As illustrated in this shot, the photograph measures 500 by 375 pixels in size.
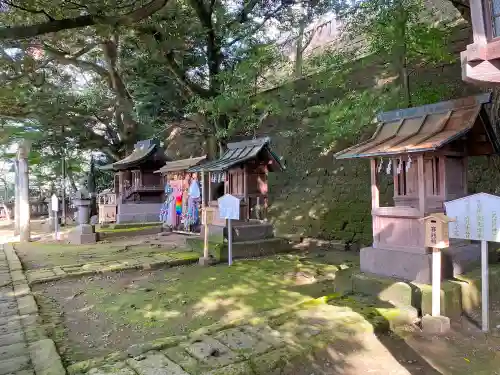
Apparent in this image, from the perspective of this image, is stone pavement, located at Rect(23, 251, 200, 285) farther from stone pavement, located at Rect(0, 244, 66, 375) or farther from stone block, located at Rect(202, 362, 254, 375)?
stone block, located at Rect(202, 362, 254, 375)

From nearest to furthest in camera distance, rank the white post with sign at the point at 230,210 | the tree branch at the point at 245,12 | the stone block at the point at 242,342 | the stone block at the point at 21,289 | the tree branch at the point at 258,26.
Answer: the stone block at the point at 242,342
the stone block at the point at 21,289
the white post with sign at the point at 230,210
the tree branch at the point at 258,26
the tree branch at the point at 245,12

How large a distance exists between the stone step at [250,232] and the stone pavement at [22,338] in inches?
213

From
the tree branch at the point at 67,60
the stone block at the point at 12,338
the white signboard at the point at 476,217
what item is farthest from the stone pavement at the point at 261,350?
the tree branch at the point at 67,60

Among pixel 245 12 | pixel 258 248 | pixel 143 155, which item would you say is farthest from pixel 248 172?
pixel 143 155

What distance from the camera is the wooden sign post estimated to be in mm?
4953

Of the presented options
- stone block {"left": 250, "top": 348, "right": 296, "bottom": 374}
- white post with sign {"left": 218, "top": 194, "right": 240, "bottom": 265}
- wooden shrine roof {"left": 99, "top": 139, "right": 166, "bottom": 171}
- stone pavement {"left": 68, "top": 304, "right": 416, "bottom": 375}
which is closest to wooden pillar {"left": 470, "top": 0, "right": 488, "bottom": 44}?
stone pavement {"left": 68, "top": 304, "right": 416, "bottom": 375}

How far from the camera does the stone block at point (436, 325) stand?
16.1 feet

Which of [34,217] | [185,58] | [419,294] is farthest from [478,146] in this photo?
[34,217]

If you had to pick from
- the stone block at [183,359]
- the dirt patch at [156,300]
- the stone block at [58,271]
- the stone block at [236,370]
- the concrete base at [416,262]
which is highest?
the concrete base at [416,262]

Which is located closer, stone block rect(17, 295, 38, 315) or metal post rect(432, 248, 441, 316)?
metal post rect(432, 248, 441, 316)

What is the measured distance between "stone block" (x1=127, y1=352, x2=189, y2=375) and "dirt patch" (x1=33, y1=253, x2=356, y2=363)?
39.9 inches

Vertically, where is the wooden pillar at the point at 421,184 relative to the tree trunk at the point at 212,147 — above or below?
below

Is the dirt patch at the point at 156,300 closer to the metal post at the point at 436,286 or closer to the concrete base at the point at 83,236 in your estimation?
the metal post at the point at 436,286

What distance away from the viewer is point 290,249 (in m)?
11.4
